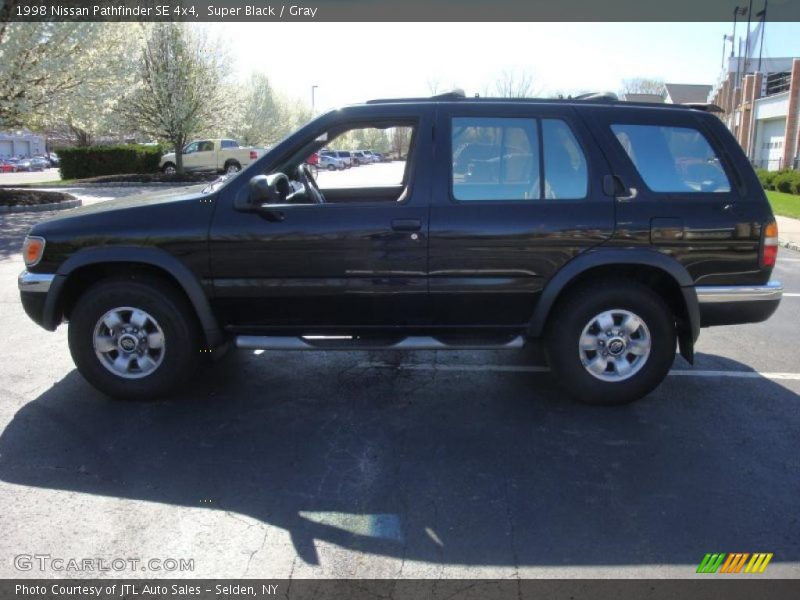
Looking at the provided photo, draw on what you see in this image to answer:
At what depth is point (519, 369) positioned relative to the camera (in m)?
5.33

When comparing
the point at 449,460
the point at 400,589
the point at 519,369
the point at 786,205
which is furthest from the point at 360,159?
the point at 400,589

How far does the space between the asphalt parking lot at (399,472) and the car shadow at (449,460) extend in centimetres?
1

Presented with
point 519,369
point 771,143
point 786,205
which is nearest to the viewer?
point 519,369

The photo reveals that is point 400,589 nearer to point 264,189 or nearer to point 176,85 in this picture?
point 264,189

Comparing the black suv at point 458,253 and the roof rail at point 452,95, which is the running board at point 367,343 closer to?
the black suv at point 458,253

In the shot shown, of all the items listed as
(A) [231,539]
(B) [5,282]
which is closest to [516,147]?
(A) [231,539]

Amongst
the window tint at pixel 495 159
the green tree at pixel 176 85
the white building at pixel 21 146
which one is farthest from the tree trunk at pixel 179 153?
the white building at pixel 21 146

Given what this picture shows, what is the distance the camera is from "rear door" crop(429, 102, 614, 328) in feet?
13.9

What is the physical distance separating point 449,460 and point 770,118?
4445cm

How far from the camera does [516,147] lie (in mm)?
4379

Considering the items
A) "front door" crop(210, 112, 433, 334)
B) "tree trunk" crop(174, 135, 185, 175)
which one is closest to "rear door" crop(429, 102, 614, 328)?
"front door" crop(210, 112, 433, 334)

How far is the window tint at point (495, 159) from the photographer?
434 centimetres

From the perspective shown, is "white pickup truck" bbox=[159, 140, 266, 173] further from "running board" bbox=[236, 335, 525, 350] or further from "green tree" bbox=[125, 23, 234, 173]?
"running board" bbox=[236, 335, 525, 350]

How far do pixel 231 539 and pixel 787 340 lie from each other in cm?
562
